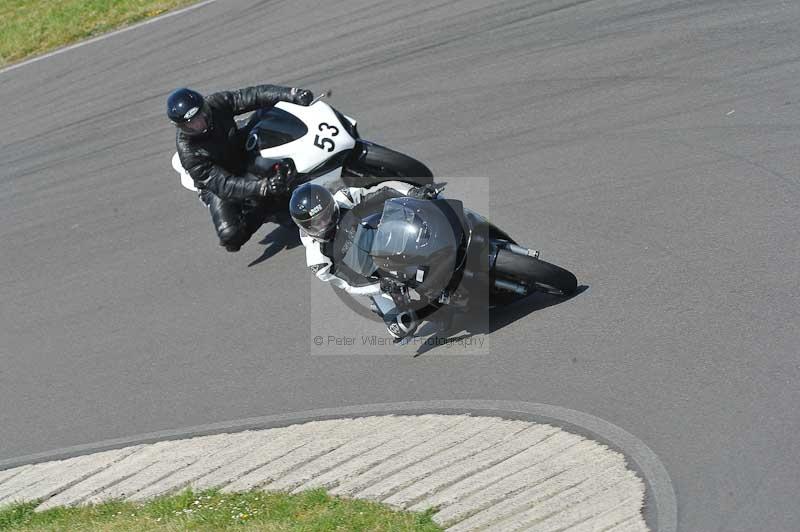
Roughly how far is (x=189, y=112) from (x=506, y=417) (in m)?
4.46

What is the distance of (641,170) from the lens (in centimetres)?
938

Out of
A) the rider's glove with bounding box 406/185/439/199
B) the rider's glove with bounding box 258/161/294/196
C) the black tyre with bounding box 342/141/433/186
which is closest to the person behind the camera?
the rider's glove with bounding box 406/185/439/199

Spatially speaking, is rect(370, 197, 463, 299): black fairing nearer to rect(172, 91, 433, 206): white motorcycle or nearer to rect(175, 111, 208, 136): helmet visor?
rect(172, 91, 433, 206): white motorcycle

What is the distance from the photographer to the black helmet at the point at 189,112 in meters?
9.46

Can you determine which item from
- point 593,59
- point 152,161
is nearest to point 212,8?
point 152,161

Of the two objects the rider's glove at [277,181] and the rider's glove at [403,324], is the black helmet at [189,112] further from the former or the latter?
the rider's glove at [403,324]

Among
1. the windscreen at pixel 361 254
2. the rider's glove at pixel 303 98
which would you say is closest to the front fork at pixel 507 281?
the windscreen at pixel 361 254

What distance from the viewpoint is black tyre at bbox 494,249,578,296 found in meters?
7.49

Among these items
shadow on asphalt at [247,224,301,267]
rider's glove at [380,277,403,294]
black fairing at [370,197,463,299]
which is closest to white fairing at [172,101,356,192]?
shadow on asphalt at [247,224,301,267]

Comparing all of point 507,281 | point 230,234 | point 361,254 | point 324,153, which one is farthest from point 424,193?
point 230,234

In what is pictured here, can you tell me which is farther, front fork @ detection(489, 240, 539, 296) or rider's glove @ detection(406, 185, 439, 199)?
rider's glove @ detection(406, 185, 439, 199)

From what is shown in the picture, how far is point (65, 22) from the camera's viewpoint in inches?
696

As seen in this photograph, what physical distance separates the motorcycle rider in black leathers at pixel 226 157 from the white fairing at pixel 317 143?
6.8 inches

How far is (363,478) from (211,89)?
815 centimetres
